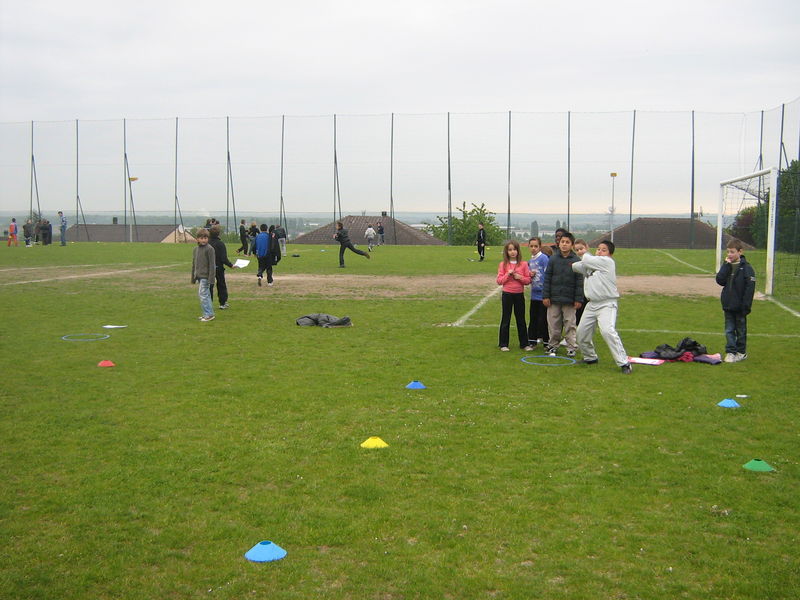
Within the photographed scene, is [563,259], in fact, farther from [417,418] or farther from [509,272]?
[417,418]

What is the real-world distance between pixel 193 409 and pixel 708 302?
46.7ft

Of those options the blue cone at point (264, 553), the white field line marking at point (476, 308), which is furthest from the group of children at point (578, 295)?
the blue cone at point (264, 553)

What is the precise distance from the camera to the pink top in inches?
476

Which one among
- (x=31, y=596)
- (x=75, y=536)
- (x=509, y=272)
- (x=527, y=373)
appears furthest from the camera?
(x=509, y=272)

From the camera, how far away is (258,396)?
9.10m

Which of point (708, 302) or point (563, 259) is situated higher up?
point (563, 259)

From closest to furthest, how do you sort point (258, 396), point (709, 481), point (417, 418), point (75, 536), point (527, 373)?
point (75, 536) < point (709, 481) < point (417, 418) < point (258, 396) < point (527, 373)

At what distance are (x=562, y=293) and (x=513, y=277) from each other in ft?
2.83

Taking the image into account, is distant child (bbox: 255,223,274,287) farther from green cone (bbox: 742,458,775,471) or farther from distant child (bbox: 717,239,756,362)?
green cone (bbox: 742,458,775,471)

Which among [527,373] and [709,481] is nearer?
[709,481]

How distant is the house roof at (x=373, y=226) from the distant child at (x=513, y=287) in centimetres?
4508

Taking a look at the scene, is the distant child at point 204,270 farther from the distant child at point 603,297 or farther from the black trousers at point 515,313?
the distant child at point 603,297

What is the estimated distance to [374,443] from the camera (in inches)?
281

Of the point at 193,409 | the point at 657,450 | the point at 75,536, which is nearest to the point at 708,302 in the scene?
the point at 657,450
